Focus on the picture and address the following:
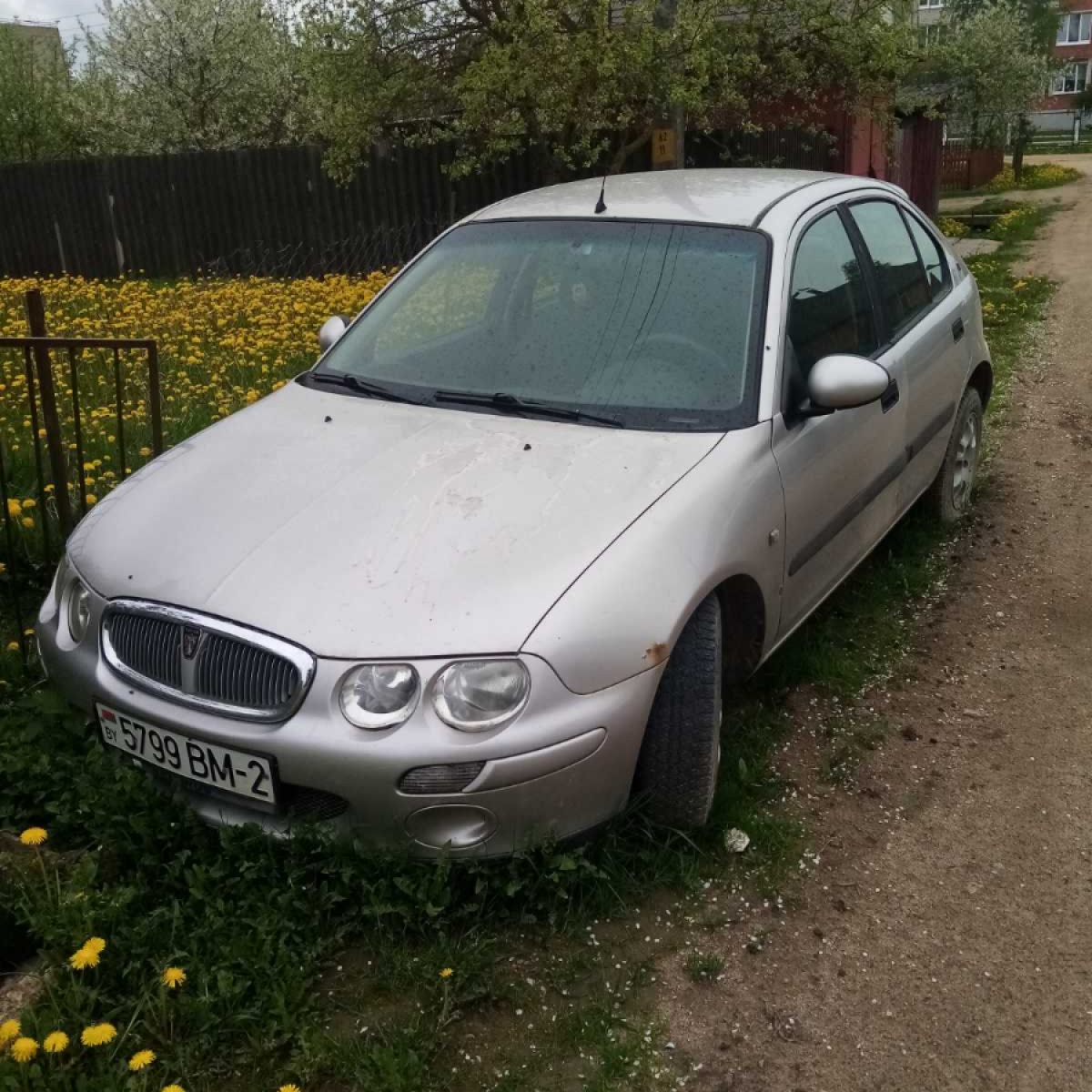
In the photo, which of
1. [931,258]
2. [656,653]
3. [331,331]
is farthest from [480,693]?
[931,258]

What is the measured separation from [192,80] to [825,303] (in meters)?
16.1

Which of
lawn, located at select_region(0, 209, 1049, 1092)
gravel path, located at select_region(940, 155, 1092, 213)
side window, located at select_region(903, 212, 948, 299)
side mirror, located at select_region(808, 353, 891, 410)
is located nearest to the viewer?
lawn, located at select_region(0, 209, 1049, 1092)

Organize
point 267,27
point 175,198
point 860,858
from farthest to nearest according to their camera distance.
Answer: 1. point 267,27
2. point 175,198
3. point 860,858

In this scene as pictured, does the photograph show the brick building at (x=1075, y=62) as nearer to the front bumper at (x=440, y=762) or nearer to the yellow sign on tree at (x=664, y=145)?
the yellow sign on tree at (x=664, y=145)

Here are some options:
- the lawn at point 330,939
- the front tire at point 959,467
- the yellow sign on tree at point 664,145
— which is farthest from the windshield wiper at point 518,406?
the yellow sign on tree at point 664,145

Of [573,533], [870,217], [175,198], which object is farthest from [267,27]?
A: [573,533]

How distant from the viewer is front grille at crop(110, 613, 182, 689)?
2605mm

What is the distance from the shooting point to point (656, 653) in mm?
2590

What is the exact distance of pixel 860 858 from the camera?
3.00 m

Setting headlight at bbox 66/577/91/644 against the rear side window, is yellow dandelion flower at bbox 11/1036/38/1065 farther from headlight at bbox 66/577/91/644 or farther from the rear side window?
the rear side window

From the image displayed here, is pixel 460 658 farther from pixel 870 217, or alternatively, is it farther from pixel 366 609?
pixel 870 217

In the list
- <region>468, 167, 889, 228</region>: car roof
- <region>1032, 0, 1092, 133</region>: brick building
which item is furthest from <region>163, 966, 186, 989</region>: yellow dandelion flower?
<region>1032, 0, 1092, 133</region>: brick building

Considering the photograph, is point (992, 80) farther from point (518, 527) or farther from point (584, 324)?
point (518, 527)

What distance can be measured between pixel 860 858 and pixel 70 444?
4462 mm
